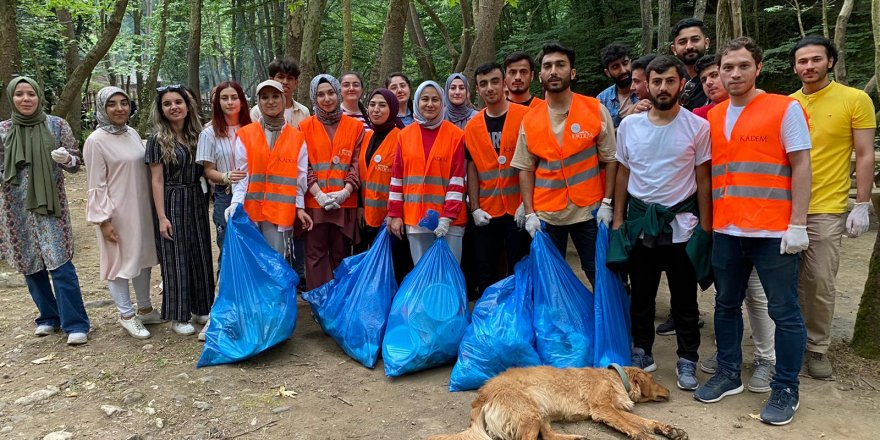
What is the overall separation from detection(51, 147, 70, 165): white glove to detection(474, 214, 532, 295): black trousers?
277 cm

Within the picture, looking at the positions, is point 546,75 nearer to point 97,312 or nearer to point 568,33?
point 97,312

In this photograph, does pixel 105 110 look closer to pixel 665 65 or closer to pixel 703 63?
pixel 665 65

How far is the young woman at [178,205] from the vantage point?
399 centimetres

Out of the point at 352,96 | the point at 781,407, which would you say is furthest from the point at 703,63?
the point at 352,96

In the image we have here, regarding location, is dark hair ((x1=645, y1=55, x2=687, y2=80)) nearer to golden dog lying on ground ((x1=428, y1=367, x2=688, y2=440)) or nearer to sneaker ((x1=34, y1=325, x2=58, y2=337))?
golden dog lying on ground ((x1=428, y1=367, x2=688, y2=440))

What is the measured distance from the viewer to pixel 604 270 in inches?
132

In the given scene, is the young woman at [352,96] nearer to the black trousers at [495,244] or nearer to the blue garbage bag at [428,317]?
the black trousers at [495,244]

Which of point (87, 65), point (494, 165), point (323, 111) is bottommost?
point (494, 165)

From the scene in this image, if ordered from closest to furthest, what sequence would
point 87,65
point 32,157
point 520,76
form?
1. point 32,157
2. point 520,76
3. point 87,65

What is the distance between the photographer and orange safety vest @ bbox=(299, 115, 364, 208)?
Result: 4176 millimetres

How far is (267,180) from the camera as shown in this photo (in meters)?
3.98

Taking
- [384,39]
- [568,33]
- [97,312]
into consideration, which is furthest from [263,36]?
[97,312]

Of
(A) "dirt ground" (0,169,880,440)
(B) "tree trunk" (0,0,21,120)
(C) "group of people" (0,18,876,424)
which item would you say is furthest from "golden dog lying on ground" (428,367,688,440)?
(B) "tree trunk" (0,0,21,120)

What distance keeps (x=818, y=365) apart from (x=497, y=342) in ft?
5.94
